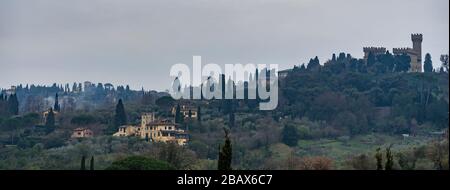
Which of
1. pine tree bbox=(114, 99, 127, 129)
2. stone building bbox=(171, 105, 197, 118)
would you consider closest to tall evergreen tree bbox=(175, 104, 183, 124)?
stone building bbox=(171, 105, 197, 118)

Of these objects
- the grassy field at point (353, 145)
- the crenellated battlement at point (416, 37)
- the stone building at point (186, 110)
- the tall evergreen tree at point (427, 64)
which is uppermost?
the crenellated battlement at point (416, 37)

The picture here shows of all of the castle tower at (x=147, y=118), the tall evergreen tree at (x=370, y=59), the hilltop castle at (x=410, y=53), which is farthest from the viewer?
the hilltop castle at (x=410, y=53)

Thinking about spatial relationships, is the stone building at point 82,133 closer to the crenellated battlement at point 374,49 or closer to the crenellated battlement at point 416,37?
the crenellated battlement at point 374,49

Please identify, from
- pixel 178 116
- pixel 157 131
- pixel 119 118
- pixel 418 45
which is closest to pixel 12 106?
pixel 119 118

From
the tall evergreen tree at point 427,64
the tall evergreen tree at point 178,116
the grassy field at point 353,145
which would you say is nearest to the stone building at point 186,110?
the tall evergreen tree at point 178,116

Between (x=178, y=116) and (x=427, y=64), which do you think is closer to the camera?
(x=178, y=116)

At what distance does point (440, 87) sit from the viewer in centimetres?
7638

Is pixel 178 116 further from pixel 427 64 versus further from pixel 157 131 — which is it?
pixel 427 64

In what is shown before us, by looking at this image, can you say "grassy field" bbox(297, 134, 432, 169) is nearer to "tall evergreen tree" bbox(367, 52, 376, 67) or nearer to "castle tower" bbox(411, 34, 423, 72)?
"tall evergreen tree" bbox(367, 52, 376, 67)

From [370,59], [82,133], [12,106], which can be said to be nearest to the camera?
[82,133]
